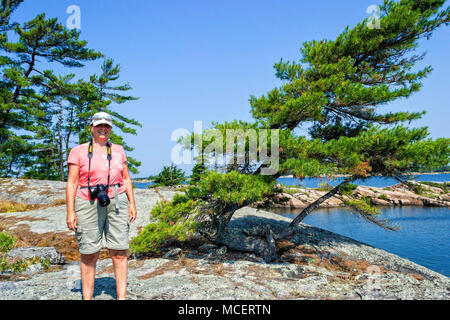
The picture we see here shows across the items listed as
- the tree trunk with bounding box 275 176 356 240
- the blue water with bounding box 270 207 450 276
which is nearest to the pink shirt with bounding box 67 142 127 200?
the tree trunk with bounding box 275 176 356 240

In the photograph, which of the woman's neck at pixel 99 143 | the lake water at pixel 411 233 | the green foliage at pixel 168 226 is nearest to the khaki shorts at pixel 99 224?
the woman's neck at pixel 99 143

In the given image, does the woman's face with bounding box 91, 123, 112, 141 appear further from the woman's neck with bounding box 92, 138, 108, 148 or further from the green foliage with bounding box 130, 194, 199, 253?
the green foliage with bounding box 130, 194, 199, 253

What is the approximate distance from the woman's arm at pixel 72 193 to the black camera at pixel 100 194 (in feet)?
0.58

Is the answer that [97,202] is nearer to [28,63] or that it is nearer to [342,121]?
[342,121]

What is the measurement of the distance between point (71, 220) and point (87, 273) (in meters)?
0.68

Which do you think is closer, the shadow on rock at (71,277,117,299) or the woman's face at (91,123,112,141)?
the woman's face at (91,123,112,141)

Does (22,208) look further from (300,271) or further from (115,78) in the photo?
(115,78)

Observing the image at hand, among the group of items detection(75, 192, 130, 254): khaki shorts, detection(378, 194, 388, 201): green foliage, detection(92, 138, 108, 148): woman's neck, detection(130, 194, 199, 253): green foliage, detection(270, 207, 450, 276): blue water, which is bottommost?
detection(270, 207, 450, 276): blue water

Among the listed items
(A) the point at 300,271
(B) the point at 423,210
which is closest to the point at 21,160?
(A) the point at 300,271

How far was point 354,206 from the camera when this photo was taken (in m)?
6.29

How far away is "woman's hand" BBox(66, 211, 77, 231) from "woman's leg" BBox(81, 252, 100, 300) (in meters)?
0.37

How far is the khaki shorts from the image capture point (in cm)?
287

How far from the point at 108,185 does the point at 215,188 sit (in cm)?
248

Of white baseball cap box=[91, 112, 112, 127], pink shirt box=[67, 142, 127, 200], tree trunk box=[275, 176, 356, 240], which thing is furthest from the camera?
tree trunk box=[275, 176, 356, 240]
